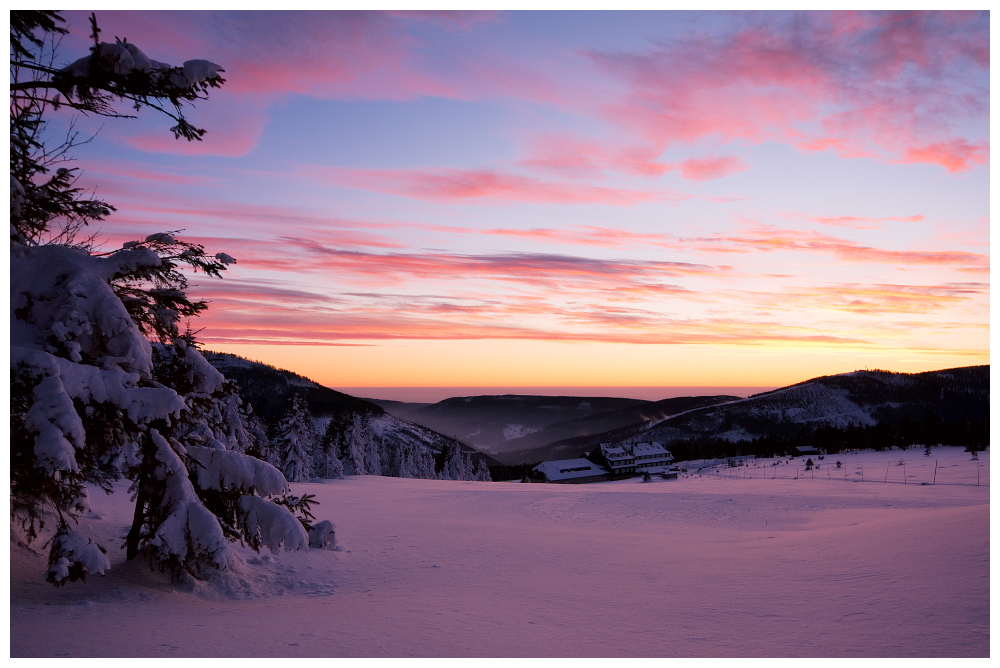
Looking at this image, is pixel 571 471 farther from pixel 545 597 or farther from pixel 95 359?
pixel 95 359

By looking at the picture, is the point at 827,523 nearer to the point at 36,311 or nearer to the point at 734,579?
the point at 734,579

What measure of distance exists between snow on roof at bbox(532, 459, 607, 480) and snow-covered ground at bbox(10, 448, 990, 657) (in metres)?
64.3

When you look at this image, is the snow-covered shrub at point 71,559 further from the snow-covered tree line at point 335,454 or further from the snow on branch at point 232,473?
the snow-covered tree line at point 335,454

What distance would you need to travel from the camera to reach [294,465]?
4875cm

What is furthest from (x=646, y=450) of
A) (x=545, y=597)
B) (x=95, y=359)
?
(x=95, y=359)

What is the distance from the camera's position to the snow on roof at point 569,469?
8331cm

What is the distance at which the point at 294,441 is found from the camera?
4975 cm

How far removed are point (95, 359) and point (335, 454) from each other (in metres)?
47.7

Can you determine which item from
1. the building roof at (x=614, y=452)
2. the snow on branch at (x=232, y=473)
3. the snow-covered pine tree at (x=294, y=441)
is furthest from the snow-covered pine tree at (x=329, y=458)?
the building roof at (x=614, y=452)

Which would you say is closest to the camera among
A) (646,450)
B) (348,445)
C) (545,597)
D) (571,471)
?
(545,597)

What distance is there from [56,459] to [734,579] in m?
11.8

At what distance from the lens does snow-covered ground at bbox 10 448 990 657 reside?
23.7ft

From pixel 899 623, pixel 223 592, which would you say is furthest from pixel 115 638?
pixel 899 623

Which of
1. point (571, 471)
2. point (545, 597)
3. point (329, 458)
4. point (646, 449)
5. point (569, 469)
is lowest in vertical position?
point (571, 471)
